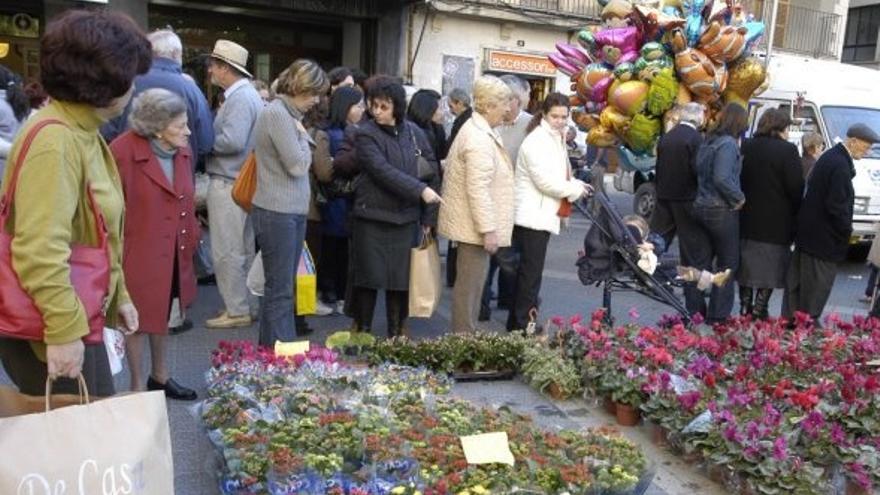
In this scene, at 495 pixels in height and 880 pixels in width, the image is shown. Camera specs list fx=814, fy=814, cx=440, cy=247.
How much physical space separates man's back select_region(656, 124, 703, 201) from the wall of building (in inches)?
449

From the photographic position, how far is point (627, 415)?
4434mm

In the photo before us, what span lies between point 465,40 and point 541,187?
13589 millimetres

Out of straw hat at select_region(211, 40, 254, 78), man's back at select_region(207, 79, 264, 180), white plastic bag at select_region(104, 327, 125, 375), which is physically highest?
straw hat at select_region(211, 40, 254, 78)

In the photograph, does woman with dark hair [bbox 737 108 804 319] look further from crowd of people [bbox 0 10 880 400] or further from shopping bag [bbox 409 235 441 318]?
shopping bag [bbox 409 235 441 318]

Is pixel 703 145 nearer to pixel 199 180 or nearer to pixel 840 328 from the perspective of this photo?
pixel 840 328

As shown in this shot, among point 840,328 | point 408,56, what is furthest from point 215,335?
point 408,56

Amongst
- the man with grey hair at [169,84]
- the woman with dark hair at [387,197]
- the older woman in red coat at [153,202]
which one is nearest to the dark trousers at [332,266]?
the woman with dark hair at [387,197]

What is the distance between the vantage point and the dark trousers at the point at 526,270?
18.6 ft

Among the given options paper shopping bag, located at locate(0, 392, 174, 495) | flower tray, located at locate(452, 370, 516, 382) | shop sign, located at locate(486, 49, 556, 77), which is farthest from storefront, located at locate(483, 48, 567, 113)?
paper shopping bag, located at locate(0, 392, 174, 495)

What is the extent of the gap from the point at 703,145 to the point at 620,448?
3.73m

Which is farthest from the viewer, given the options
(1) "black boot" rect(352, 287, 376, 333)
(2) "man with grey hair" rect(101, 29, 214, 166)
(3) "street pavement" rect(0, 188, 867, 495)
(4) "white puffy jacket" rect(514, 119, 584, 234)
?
(4) "white puffy jacket" rect(514, 119, 584, 234)

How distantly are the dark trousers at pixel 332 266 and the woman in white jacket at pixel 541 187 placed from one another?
5.16 ft

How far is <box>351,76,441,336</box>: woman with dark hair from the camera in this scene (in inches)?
197

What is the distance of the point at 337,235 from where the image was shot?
20.5ft
